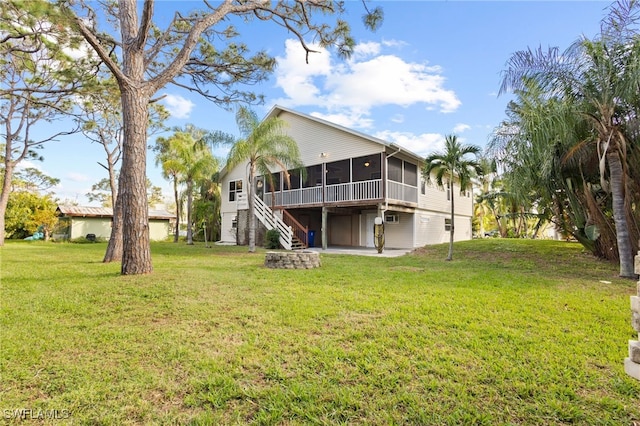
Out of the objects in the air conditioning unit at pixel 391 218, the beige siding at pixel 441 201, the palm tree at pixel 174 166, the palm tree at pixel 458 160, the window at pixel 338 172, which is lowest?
the air conditioning unit at pixel 391 218

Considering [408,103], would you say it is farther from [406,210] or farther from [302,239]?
[302,239]

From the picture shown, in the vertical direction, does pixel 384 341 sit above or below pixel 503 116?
below

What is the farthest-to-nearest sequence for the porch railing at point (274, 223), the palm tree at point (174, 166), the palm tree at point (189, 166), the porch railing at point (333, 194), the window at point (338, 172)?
the palm tree at point (174, 166)
the palm tree at point (189, 166)
the window at point (338, 172)
the porch railing at point (274, 223)
the porch railing at point (333, 194)

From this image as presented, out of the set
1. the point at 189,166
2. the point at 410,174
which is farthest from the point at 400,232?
the point at 189,166

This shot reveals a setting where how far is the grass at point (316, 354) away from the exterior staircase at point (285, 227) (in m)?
9.14

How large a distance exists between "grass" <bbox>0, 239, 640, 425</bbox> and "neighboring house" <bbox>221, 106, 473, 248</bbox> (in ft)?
29.4

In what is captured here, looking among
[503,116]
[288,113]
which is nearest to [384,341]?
[503,116]

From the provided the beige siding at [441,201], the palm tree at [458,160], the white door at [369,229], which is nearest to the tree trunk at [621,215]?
the palm tree at [458,160]

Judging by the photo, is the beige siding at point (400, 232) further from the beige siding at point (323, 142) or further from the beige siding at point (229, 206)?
the beige siding at point (229, 206)

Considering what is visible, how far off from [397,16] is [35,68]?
40.7ft

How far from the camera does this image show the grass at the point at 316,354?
7.81ft

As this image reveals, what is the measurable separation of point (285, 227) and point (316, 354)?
12.7m

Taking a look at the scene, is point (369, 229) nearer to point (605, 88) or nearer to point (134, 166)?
point (605, 88)

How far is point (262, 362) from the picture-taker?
3.05 m
